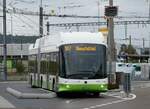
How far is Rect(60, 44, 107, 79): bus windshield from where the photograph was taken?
28.3 m

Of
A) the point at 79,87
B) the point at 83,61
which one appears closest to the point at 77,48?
the point at 83,61

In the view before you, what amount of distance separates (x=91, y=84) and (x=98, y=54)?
1612 millimetres

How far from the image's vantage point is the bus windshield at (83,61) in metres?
28.3

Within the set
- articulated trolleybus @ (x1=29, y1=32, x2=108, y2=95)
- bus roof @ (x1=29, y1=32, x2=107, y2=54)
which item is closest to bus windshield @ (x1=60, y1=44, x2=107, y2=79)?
articulated trolleybus @ (x1=29, y1=32, x2=108, y2=95)

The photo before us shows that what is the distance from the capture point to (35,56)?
38.8m

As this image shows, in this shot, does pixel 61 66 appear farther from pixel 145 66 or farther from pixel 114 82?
pixel 145 66

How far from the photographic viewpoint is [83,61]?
93.2ft

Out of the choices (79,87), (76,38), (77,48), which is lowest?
(79,87)

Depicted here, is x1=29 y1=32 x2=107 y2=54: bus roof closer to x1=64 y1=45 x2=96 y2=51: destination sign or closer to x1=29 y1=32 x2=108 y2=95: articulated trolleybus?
x1=29 y1=32 x2=108 y2=95: articulated trolleybus

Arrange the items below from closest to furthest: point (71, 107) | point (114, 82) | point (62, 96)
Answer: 1. point (71, 107)
2. point (62, 96)
3. point (114, 82)

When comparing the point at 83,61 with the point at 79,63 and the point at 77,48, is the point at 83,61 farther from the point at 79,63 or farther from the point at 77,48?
the point at 77,48

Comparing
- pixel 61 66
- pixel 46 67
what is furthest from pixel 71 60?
pixel 46 67

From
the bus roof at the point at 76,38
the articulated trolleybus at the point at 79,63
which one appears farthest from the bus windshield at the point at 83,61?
the bus roof at the point at 76,38

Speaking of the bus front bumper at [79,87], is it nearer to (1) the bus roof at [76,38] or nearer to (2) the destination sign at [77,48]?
(2) the destination sign at [77,48]
